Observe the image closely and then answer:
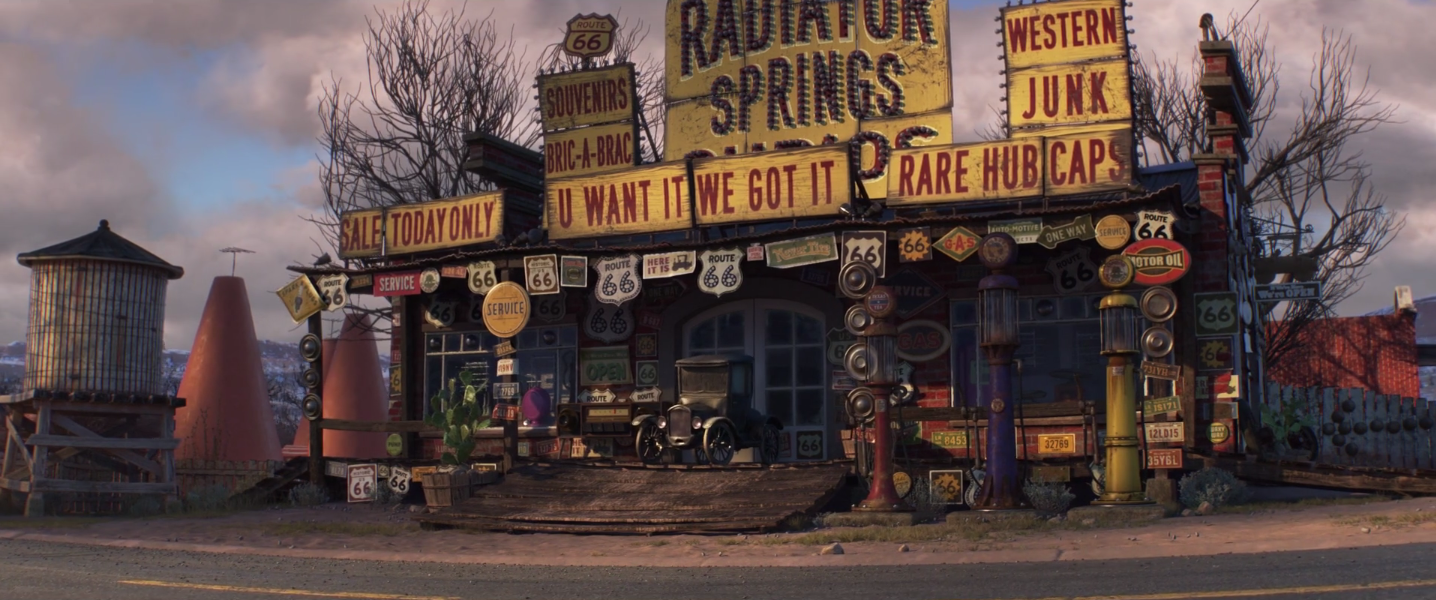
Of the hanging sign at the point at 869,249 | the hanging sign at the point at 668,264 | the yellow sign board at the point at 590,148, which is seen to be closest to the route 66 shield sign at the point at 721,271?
the hanging sign at the point at 668,264

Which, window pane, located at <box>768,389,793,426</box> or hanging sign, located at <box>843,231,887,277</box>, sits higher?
hanging sign, located at <box>843,231,887,277</box>

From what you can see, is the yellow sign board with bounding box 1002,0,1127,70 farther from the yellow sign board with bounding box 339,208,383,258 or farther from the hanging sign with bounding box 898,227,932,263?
the yellow sign board with bounding box 339,208,383,258

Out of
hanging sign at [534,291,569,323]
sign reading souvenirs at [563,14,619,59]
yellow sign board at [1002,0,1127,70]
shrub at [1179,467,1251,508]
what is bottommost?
shrub at [1179,467,1251,508]

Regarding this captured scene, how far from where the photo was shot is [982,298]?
12.2 metres

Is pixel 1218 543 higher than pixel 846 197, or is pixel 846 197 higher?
pixel 846 197

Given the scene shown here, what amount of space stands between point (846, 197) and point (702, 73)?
508 centimetres

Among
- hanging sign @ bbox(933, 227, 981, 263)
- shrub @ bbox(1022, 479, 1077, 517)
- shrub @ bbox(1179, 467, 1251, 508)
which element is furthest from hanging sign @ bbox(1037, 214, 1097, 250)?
shrub @ bbox(1179, 467, 1251, 508)

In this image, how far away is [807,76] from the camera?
18.7m

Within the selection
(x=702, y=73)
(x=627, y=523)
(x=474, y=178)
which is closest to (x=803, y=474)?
(x=627, y=523)

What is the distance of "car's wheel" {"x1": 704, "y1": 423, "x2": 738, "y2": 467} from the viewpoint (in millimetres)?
14703

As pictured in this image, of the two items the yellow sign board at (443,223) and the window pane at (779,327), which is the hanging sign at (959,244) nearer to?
the window pane at (779,327)

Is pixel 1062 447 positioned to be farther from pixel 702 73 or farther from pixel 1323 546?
pixel 702 73

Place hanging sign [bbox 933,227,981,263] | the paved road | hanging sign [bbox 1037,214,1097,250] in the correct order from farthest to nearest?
hanging sign [bbox 933,227,981,263]
hanging sign [bbox 1037,214,1097,250]
the paved road

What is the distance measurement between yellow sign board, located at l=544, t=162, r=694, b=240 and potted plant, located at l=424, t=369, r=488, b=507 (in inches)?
Answer: 98.1
